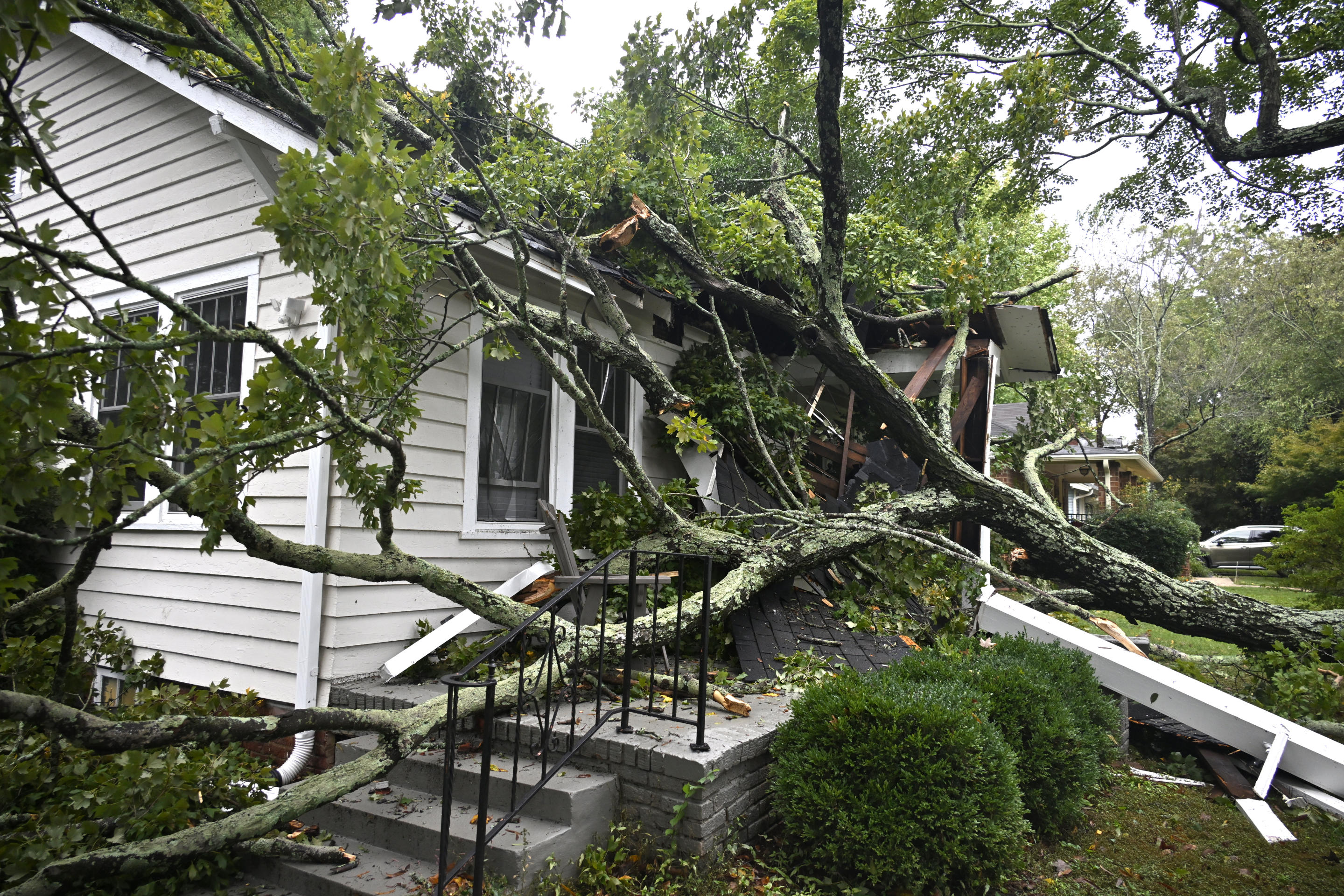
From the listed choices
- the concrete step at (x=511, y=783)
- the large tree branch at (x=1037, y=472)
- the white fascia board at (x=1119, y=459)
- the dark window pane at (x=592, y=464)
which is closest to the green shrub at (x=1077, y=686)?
the large tree branch at (x=1037, y=472)

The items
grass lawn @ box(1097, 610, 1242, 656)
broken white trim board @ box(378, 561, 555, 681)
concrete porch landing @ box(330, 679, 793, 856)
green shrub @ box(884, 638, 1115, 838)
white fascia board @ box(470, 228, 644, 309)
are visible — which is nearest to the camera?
concrete porch landing @ box(330, 679, 793, 856)

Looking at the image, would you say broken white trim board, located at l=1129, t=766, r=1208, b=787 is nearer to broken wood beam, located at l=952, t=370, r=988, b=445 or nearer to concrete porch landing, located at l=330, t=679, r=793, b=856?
concrete porch landing, located at l=330, t=679, r=793, b=856

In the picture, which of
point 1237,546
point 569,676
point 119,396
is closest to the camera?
point 569,676

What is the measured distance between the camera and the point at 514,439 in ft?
20.1

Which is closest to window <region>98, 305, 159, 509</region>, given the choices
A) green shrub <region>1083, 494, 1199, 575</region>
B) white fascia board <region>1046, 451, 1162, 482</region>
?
green shrub <region>1083, 494, 1199, 575</region>

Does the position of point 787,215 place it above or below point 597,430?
above

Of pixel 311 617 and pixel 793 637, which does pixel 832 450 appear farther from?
pixel 311 617

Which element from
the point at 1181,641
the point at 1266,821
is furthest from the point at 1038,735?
the point at 1181,641

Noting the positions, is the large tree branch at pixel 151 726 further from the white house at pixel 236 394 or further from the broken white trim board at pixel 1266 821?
the broken white trim board at pixel 1266 821

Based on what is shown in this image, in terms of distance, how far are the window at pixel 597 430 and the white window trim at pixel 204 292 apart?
2605 mm

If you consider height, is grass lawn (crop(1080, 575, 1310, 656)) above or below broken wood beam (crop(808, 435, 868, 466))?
below

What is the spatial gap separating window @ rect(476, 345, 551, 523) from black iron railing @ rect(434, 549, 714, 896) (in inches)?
42.3

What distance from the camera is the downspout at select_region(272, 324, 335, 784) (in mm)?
4574

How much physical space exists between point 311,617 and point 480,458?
1701mm
